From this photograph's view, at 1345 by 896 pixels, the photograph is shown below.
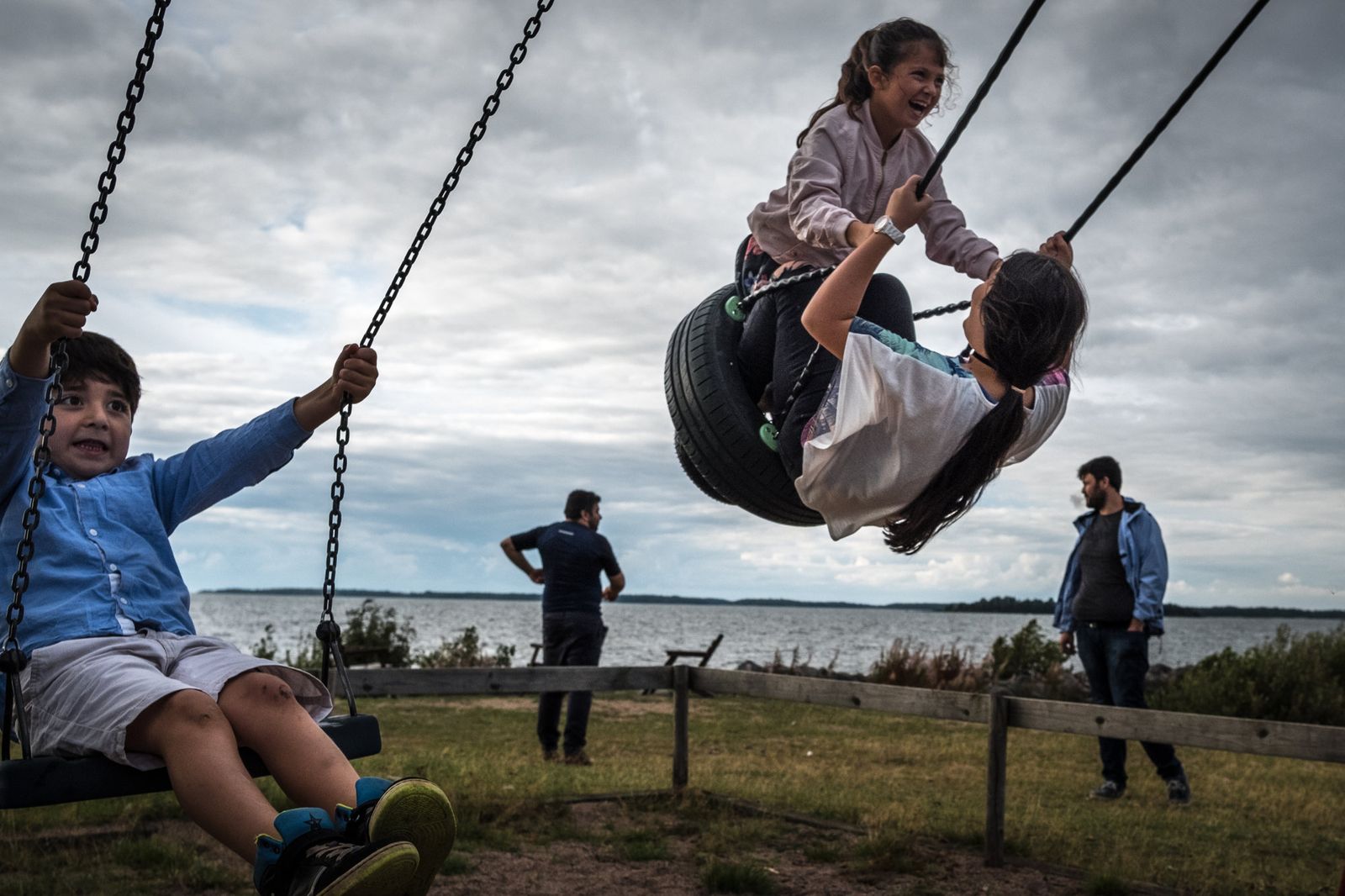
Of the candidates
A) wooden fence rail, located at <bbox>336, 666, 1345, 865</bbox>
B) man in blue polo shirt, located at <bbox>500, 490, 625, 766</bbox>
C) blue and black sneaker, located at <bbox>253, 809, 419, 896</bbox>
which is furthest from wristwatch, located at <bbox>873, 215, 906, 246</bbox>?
man in blue polo shirt, located at <bbox>500, 490, 625, 766</bbox>

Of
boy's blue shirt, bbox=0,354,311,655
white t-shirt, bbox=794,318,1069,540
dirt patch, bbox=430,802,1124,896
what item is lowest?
dirt patch, bbox=430,802,1124,896

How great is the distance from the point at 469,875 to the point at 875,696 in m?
2.21

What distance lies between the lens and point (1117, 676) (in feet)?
19.8

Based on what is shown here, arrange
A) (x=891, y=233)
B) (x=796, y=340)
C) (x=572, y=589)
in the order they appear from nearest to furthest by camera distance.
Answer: (x=891, y=233) < (x=796, y=340) < (x=572, y=589)

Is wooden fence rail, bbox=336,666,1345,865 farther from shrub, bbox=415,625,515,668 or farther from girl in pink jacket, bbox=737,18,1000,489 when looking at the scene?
shrub, bbox=415,625,515,668

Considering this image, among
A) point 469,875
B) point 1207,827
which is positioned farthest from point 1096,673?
point 469,875

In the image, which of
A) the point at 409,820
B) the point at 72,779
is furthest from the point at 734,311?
the point at 72,779

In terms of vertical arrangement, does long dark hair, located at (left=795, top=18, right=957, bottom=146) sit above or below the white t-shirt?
above

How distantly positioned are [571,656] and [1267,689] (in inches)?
268

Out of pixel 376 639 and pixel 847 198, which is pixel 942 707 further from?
pixel 376 639

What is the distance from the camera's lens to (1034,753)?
8750 millimetres

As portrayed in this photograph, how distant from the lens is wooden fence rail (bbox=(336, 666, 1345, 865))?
4336 mm

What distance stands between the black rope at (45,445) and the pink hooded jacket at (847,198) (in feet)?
4.41

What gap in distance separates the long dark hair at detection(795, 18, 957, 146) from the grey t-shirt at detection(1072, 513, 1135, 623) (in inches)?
159
